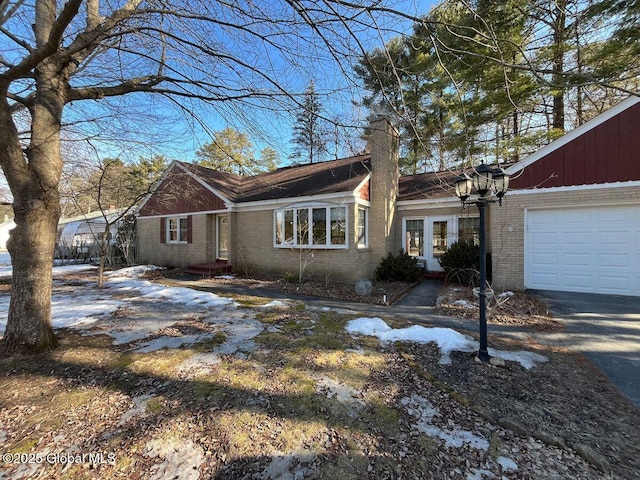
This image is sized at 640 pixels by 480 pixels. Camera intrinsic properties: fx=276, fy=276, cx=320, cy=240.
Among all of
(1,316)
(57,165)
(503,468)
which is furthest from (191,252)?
(503,468)

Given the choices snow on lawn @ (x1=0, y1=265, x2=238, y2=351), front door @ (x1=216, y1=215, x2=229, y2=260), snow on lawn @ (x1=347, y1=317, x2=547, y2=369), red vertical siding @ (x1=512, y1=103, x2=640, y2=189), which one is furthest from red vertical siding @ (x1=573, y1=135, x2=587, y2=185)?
front door @ (x1=216, y1=215, x2=229, y2=260)

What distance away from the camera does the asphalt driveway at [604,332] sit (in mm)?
3645

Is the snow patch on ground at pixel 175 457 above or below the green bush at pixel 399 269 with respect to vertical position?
below

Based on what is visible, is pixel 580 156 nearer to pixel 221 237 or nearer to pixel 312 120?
pixel 312 120

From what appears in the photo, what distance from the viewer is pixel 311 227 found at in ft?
33.4

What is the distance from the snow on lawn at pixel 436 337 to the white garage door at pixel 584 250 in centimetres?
479

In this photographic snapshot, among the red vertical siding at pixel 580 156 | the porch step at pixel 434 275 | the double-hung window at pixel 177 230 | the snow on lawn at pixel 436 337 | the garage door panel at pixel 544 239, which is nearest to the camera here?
the snow on lawn at pixel 436 337

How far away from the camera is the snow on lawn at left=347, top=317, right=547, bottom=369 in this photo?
3979 mm

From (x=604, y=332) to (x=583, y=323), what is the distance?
47 cm

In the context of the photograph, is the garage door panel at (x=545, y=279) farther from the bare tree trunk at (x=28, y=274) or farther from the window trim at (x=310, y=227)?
the bare tree trunk at (x=28, y=274)

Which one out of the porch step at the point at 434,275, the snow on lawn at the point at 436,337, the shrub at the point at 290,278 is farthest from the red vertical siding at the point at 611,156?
the shrub at the point at 290,278

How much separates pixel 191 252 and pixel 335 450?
43.8ft

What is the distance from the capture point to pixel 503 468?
2090 mm

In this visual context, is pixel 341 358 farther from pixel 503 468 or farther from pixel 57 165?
pixel 57 165
